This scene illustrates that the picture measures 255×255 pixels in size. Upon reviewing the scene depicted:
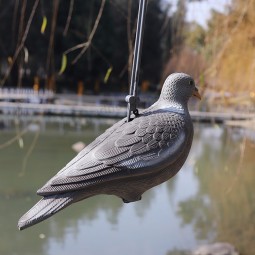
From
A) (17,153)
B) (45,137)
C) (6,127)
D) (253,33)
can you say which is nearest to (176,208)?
(253,33)

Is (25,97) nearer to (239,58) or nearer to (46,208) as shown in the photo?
(239,58)

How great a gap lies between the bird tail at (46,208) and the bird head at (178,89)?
21 cm

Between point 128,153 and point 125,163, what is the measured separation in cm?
1

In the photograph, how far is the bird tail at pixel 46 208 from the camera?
604 millimetres

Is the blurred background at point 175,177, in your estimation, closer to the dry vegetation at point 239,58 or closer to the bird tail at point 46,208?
the dry vegetation at point 239,58

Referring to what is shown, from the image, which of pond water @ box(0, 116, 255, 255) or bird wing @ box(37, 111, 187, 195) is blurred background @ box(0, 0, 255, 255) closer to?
pond water @ box(0, 116, 255, 255)

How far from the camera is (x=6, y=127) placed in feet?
23.4

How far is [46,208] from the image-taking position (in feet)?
2.00

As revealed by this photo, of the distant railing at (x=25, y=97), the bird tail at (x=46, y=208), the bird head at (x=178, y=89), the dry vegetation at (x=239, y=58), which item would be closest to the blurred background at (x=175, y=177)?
the dry vegetation at (x=239, y=58)

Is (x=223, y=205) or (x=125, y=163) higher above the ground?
(x=125, y=163)

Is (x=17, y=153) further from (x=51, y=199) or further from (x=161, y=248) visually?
(x=51, y=199)

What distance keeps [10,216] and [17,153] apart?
2.16 meters

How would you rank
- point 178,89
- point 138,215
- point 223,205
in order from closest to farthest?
point 178,89
point 138,215
point 223,205

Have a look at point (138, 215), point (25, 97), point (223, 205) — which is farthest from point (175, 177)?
point (25, 97)
